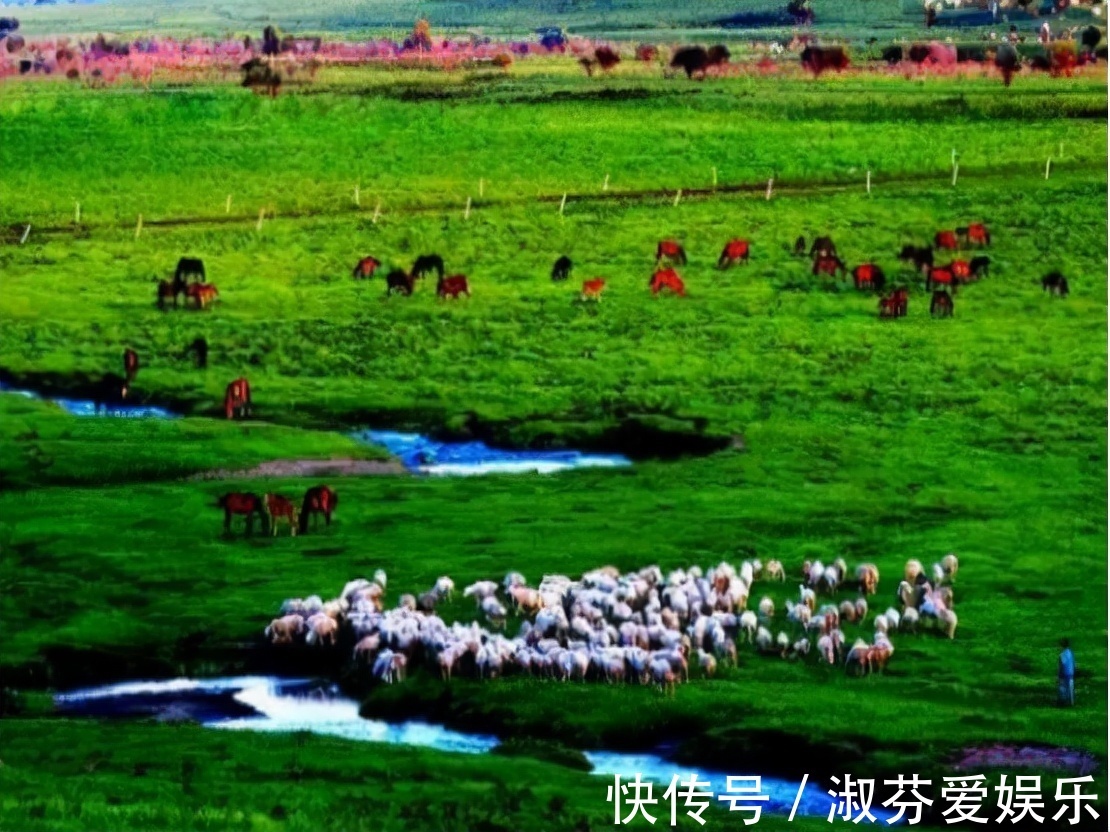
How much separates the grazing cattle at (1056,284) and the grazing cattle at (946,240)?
1395 mm

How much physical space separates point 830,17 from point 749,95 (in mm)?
1686

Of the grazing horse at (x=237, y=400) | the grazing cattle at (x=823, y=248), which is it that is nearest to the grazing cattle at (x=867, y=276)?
the grazing cattle at (x=823, y=248)

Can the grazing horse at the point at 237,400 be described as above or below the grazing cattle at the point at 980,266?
below

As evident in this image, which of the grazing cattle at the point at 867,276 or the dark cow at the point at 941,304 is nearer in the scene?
the grazing cattle at the point at 867,276

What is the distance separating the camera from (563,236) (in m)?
39.1

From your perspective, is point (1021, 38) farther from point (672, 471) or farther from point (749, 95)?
point (672, 471)

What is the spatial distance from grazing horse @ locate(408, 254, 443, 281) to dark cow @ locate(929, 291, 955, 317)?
666cm

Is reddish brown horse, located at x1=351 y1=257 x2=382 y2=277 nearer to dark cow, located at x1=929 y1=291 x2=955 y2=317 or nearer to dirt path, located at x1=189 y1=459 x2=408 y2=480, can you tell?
dirt path, located at x1=189 y1=459 x2=408 y2=480

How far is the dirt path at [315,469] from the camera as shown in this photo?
34997mm

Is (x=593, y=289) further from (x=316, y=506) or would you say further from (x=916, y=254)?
(x=316, y=506)

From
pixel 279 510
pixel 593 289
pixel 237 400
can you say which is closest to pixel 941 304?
pixel 593 289

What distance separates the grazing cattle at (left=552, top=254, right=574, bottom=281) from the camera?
38312 millimetres

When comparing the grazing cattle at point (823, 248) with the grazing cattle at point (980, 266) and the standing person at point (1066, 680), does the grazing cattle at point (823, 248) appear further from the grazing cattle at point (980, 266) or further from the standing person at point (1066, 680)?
the standing person at point (1066, 680)

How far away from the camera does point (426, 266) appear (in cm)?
3878
